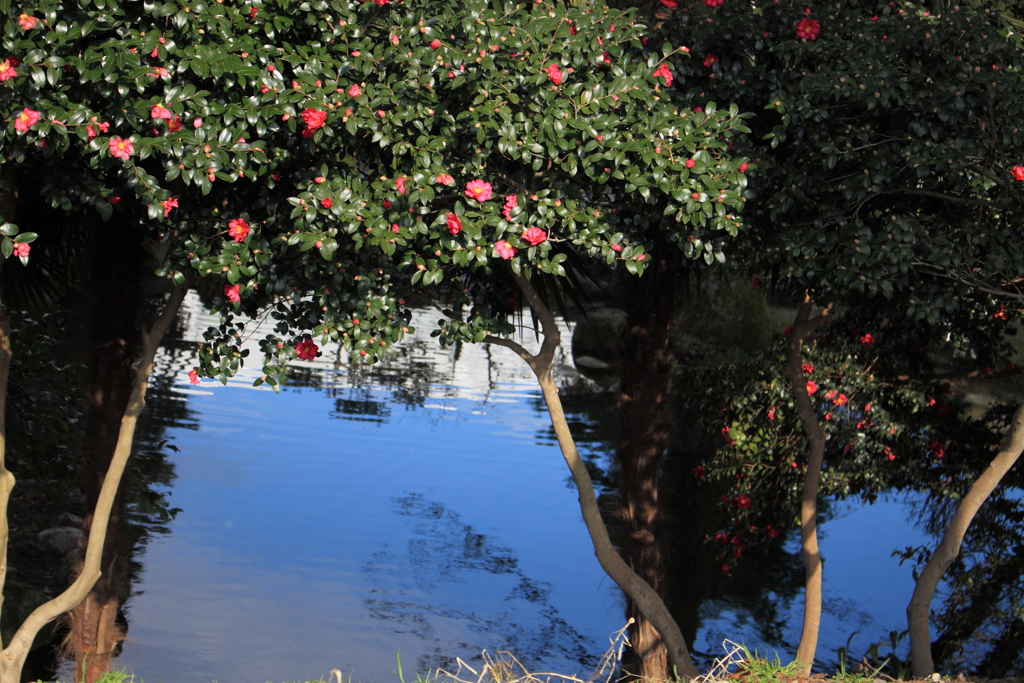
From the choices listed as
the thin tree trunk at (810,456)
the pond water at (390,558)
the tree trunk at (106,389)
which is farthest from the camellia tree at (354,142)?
the pond water at (390,558)

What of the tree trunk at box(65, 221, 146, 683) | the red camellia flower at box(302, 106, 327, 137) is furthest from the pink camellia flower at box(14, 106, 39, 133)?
the tree trunk at box(65, 221, 146, 683)

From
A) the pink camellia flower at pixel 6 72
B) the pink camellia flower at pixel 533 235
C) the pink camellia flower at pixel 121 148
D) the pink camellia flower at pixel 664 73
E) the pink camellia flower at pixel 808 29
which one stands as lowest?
the pink camellia flower at pixel 533 235

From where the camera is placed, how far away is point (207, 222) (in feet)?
12.0

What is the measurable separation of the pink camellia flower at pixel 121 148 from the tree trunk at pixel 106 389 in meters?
2.15

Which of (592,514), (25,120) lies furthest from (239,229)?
(592,514)

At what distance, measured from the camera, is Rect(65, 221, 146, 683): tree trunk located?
5188 mm

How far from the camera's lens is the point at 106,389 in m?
5.27

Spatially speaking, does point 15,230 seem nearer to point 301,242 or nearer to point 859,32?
point 301,242

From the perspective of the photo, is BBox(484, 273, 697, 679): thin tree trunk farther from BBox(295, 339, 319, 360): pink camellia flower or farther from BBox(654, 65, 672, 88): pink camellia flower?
BBox(654, 65, 672, 88): pink camellia flower

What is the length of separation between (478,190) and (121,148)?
1.34 metres

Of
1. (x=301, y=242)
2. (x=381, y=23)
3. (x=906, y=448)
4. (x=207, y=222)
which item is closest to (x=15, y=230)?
(x=207, y=222)

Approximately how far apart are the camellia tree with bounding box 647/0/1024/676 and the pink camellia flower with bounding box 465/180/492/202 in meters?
1.32

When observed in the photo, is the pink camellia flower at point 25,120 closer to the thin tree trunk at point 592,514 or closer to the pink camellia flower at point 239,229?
the pink camellia flower at point 239,229

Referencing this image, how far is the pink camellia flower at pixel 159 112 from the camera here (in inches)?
121
